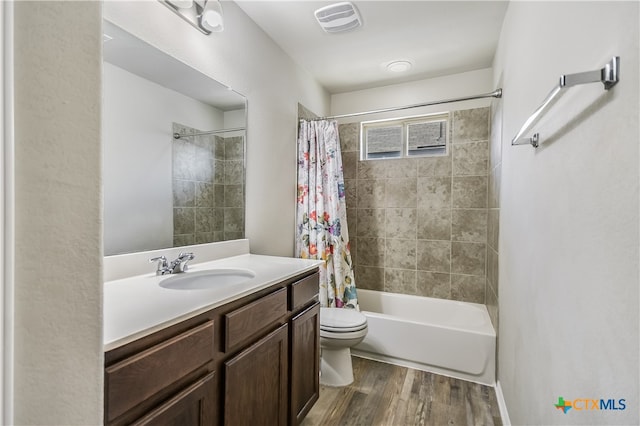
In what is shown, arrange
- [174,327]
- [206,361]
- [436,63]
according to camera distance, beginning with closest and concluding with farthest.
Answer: [174,327], [206,361], [436,63]

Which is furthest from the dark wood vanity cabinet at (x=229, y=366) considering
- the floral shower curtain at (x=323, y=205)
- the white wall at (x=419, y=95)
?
the white wall at (x=419, y=95)

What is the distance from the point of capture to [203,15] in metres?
1.52

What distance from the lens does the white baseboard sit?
161 centimetres

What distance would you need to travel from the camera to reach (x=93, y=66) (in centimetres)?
57

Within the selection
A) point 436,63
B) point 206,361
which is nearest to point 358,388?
point 206,361

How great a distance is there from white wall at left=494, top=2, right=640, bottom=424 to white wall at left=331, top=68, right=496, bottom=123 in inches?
53.1

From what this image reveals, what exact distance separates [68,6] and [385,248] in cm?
284

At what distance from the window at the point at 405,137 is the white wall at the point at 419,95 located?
0.28 ft

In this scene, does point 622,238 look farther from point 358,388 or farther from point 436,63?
point 436,63

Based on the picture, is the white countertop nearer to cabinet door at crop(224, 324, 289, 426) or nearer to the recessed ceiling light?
cabinet door at crop(224, 324, 289, 426)

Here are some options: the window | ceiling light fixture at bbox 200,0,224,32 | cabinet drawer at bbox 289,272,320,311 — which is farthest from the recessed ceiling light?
cabinet drawer at bbox 289,272,320,311

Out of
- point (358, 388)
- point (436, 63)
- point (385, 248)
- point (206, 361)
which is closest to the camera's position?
point (206, 361)

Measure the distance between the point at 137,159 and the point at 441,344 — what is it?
2217mm

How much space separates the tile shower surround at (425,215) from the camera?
266cm
